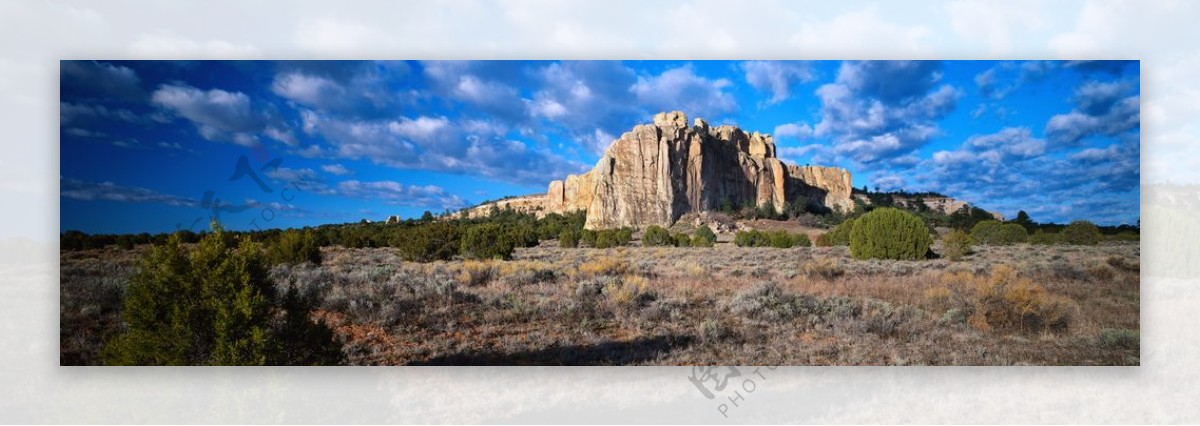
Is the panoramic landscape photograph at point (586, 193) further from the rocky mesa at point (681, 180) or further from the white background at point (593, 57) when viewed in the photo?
the rocky mesa at point (681, 180)

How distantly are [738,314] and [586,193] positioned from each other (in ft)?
6.38

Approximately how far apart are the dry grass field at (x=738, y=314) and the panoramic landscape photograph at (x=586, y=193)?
0.9 inches

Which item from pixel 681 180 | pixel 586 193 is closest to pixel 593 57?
pixel 586 193

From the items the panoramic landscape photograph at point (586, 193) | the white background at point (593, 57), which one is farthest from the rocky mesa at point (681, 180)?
the white background at point (593, 57)

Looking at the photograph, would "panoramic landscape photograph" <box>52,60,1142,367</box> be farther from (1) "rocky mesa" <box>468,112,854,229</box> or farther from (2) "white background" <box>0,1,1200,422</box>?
A: (1) "rocky mesa" <box>468,112,854,229</box>

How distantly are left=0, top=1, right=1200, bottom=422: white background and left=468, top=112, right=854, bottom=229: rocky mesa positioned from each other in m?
1.28

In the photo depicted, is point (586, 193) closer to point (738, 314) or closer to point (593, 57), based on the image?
point (593, 57)

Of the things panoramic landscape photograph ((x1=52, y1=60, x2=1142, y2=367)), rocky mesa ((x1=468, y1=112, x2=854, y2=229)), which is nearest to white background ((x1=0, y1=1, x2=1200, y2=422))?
panoramic landscape photograph ((x1=52, y1=60, x2=1142, y2=367))

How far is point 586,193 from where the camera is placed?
19.4 feet

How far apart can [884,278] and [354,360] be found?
516cm

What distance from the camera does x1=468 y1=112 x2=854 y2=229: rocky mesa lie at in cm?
605

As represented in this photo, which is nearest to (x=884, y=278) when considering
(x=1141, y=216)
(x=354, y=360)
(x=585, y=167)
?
(x=1141, y=216)

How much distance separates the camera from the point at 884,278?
5.90 metres

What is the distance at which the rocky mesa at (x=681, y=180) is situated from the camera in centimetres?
605
